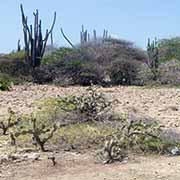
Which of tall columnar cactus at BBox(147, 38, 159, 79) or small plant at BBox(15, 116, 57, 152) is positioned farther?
tall columnar cactus at BBox(147, 38, 159, 79)

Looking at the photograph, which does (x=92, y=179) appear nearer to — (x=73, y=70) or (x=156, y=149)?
(x=156, y=149)

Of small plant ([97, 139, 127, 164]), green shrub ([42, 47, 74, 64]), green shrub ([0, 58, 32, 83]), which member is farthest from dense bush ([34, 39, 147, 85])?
small plant ([97, 139, 127, 164])

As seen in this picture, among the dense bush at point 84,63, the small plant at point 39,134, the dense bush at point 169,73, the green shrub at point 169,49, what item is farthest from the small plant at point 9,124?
the green shrub at point 169,49

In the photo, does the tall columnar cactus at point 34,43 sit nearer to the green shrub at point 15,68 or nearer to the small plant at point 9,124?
the green shrub at point 15,68

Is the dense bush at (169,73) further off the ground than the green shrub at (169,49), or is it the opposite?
the green shrub at (169,49)

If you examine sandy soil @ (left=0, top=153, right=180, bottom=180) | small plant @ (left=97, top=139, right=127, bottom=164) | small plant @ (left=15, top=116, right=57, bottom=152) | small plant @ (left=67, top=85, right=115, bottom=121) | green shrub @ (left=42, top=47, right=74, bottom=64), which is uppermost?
green shrub @ (left=42, top=47, right=74, bottom=64)

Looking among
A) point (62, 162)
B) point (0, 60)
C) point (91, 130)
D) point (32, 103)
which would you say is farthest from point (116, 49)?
point (62, 162)

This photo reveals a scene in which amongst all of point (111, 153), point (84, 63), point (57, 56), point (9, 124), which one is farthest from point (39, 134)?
point (57, 56)

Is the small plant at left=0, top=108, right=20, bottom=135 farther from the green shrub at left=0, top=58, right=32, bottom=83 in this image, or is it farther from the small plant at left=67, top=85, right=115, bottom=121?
the green shrub at left=0, top=58, right=32, bottom=83

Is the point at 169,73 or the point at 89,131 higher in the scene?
the point at 169,73

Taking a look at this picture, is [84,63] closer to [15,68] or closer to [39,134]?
[15,68]

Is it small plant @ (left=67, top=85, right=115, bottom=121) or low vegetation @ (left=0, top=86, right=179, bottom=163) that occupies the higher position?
small plant @ (left=67, top=85, right=115, bottom=121)

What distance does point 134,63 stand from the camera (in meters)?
23.1

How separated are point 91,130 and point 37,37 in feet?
53.8
